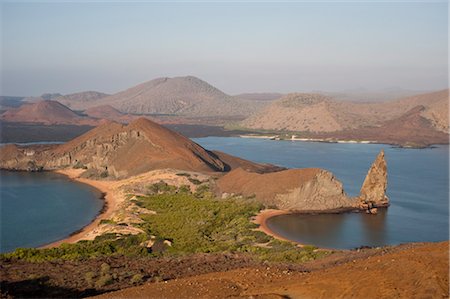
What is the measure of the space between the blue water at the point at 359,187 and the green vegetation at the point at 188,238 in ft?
9.47

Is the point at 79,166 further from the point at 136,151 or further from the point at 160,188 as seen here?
the point at 160,188

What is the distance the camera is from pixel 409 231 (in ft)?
114

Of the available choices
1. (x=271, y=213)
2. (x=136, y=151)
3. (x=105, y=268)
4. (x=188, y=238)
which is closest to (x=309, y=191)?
(x=271, y=213)

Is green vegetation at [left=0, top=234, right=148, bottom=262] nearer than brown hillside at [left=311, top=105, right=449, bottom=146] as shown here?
Yes

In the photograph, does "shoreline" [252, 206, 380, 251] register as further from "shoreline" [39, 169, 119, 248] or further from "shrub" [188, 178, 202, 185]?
"shoreline" [39, 169, 119, 248]

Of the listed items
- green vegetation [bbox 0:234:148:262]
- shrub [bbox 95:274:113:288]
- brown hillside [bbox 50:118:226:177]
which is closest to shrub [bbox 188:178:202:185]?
brown hillside [bbox 50:118:226:177]

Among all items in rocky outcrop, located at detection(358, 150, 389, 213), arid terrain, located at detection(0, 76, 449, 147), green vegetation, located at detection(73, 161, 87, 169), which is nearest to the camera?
rocky outcrop, located at detection(358, 150, 389, 213)

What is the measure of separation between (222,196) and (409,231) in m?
14.7

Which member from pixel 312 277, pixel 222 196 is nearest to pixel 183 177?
pixel 222 196

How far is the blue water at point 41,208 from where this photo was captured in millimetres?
33312

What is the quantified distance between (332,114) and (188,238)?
108m

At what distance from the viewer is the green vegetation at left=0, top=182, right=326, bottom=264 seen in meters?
24.7

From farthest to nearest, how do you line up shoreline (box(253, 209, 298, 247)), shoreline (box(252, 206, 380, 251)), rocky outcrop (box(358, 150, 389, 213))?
rocky outcrop (box(358, 150, 389, 213)), shoreline (box(252, 206, 380, 251)), shoreline (box(253, 209, 298, 247))

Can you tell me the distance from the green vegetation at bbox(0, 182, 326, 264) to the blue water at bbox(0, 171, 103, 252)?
5034 millimetres
